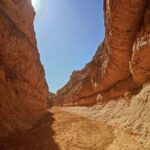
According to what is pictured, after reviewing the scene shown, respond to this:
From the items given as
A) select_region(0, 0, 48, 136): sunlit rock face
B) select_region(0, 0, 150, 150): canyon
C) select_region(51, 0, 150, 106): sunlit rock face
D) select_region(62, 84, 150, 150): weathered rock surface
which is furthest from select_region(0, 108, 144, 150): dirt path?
select_region(51, 0, 150, 106): sunlit rock face

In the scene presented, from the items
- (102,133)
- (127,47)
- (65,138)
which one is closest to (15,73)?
(65,138)

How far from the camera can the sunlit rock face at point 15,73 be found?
18069 millimetres

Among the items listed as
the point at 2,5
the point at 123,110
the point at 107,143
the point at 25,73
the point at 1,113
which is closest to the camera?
the point at 107,143

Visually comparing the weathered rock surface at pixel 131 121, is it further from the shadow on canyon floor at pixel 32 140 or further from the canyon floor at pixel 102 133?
the shadow on canyon floor at pixel 32 140

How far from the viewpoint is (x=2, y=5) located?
2316cm

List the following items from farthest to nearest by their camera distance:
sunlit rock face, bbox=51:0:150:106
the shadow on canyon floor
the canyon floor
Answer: sunlit rock face, bbox=51:0:150:106 → the canyon floor → the shadow on canyon floor

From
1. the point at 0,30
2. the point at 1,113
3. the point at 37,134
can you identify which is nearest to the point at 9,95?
the point at 1,113

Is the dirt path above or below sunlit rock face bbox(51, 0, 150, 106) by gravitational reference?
below

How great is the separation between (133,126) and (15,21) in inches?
689

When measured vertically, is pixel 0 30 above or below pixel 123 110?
above

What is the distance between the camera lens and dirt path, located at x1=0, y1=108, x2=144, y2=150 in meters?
14.4

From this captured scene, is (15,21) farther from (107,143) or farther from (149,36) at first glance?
(107,143)

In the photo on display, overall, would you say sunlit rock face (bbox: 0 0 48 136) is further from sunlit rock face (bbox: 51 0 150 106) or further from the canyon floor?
sunlit rock face (bbox: 51 0 150 106)

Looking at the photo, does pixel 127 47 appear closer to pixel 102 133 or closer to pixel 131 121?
pixel 131 121
